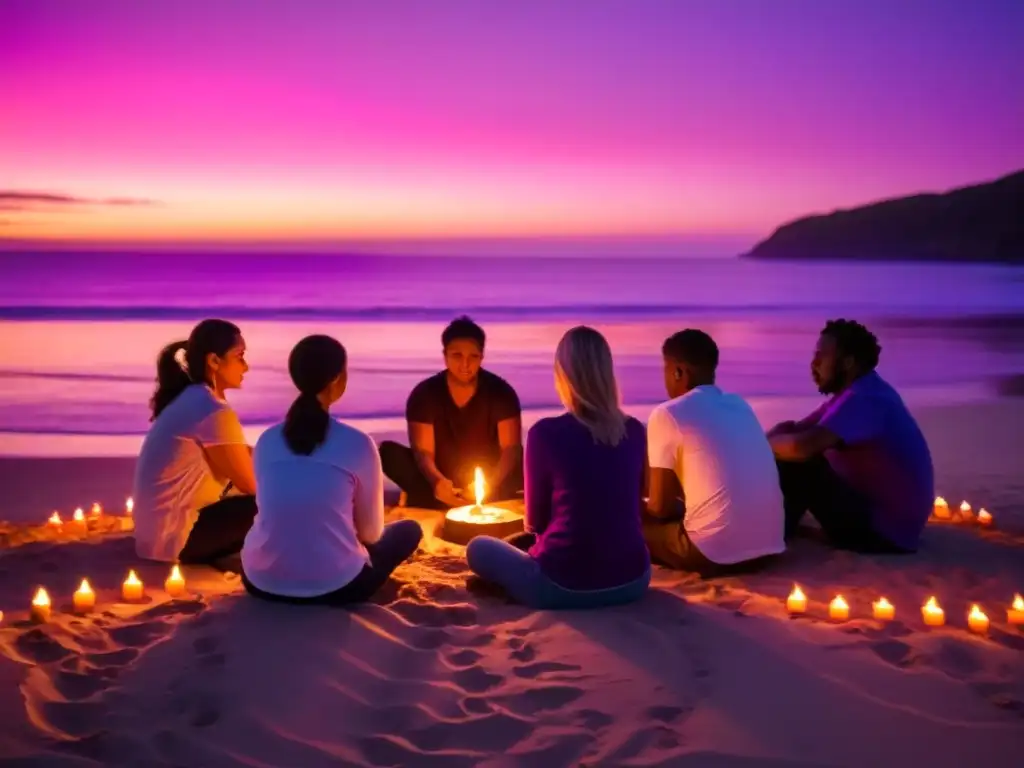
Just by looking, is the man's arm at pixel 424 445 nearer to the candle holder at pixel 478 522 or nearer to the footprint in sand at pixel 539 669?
the candle holder at pixel 478 522

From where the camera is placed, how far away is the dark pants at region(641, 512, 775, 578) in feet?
15.8

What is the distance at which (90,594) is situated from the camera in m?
4.32

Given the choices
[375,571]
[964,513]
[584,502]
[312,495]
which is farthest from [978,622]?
[312,495]

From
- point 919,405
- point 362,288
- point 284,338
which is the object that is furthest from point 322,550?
point 362,288

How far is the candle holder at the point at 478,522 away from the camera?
5.25 m

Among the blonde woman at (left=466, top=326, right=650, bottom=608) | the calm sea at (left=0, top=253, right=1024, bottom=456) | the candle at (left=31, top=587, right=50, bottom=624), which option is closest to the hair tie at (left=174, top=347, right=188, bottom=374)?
the candle at (left=31, top=587, right=50, bottom=624)

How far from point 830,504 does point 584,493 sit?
1795 mm

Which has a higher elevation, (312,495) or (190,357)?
(190,357)

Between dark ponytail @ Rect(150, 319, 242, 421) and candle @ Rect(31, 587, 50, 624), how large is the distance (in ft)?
3.47

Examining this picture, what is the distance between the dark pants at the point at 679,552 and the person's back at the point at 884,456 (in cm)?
66

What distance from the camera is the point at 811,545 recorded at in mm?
5492

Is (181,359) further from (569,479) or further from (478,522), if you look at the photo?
(569,479)

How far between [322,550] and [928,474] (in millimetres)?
3063

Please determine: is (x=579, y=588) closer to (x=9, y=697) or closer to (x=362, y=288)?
(x=9, y=697)
